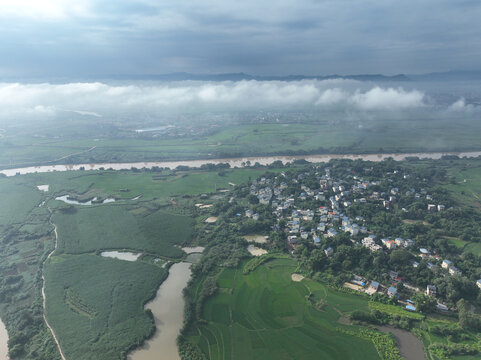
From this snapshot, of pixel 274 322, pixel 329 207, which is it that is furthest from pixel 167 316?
pixel 329 207

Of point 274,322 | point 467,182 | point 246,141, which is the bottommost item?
point 274,322

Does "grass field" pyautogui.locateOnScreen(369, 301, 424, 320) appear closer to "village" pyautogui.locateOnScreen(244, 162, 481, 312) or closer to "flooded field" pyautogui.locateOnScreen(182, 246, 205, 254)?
"village" pyautogui.locateOnScreen(244, 162, 481, 312)

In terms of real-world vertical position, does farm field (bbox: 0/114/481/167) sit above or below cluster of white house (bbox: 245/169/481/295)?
above

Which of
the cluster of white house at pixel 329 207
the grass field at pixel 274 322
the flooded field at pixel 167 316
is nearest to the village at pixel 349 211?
the cluster of white house at pixel 329 207

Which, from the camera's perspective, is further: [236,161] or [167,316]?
[236,161]

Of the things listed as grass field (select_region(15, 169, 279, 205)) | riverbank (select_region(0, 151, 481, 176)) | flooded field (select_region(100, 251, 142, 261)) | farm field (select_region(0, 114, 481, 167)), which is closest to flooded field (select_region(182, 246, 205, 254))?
flooded field (select_region(100, 251, 142, 261))

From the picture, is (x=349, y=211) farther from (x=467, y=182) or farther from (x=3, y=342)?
(x=3, y=342)
